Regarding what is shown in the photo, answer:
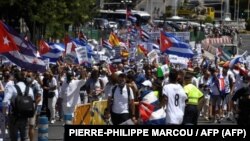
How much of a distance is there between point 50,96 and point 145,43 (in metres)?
18.9

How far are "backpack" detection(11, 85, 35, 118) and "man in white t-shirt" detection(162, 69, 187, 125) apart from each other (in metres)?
2.68

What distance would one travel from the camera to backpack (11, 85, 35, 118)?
55.0ft

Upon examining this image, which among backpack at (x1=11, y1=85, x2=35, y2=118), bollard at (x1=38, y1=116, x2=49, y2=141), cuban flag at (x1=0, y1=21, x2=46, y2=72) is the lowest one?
bollard at (x1=38, y1=116, x2=49, y2=141)

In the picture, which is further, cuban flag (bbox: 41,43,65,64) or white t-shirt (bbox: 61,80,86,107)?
cuban flag (bbox: 41,43,65,64)

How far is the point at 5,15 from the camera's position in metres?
44.6

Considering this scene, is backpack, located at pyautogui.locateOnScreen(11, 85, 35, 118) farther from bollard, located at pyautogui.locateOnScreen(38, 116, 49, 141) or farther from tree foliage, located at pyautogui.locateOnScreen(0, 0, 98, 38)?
tree foliage, located at pyautogui.locateOnScreen(0, 0, 98, 38)

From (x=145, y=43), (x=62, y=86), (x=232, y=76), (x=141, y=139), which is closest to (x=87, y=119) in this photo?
(x=62, y=86)

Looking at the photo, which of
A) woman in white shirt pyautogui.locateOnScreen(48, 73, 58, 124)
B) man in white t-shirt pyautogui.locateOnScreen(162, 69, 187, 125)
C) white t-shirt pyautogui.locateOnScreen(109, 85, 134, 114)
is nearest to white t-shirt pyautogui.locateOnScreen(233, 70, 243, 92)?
woman in white shirt pyautogui.locateOnScreen(48, 73, 58, 124)

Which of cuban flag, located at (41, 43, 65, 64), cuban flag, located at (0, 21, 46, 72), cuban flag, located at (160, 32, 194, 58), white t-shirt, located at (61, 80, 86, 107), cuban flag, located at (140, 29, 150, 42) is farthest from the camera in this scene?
cuban flag, located at (140, 29, 150, 42)

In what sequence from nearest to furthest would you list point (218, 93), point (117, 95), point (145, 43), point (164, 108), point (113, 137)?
point (113, 137) → point (164, 108) → point (117, 95) → point (218, 93) → point (145, 43)

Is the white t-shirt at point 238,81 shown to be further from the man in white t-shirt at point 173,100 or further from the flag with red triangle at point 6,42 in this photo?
the man in white t-shirt at point 173,100

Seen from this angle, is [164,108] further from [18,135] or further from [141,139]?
[141,139]

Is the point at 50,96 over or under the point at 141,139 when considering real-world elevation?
under

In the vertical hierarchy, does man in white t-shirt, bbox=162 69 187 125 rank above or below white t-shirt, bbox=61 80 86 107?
above
